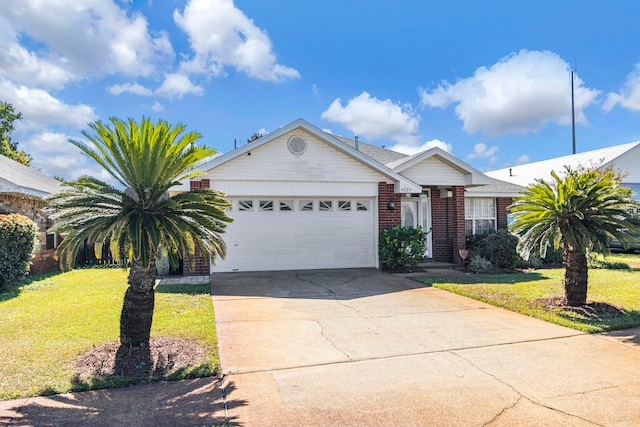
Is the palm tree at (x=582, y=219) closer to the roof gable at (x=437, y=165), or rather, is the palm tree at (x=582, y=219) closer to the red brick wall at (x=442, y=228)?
the roof gable at (x=437, y=165)

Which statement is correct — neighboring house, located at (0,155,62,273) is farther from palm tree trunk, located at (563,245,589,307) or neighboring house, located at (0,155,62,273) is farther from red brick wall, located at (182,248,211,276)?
palm tree trunk, located at (563,245,589,307)

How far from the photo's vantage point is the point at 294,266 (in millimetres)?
13016

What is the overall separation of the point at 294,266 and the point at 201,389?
8.66 m

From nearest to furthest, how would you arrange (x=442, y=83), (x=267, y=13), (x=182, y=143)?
(x=182, y=143) < (x=267, y=13) < (x=442, y=83)

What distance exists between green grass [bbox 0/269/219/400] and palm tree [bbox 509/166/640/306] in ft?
21.5

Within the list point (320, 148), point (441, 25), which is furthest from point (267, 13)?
point (441, 25)

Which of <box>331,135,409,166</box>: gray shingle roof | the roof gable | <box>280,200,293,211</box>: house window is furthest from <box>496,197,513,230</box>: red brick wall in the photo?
<box>280,200,293,211</box>: house window

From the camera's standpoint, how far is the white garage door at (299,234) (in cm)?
1261

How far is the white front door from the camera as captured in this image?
603 inches

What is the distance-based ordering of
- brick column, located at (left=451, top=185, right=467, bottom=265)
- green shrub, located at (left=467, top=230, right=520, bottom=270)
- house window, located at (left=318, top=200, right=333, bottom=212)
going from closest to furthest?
house window, located at (left=318, top=200, right=333, bottom=212) → green shrub, located at (left=467, top=230, right=520, bottom=270) → brick column, located at (left=451, top=185, right=467, bottom=265)

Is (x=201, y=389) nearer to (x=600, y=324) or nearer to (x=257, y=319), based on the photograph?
(x=257, y=319)

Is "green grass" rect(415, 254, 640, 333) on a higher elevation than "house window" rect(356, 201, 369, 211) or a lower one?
lower

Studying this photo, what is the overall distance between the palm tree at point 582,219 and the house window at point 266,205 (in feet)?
24.7

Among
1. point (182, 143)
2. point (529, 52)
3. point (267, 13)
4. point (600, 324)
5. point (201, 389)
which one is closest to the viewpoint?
point (201, 389)
